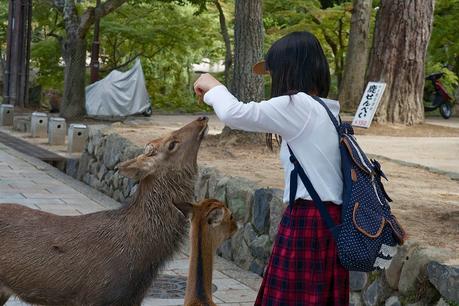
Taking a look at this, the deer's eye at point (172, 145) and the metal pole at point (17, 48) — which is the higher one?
the metal pole at point (17, 48)

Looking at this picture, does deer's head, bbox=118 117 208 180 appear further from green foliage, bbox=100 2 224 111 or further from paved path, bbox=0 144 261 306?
green foliage, bbox=100 2 224 111

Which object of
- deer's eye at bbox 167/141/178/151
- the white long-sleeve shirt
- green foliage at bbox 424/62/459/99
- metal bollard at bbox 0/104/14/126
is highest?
green foliage at bbox 424/62/459/99

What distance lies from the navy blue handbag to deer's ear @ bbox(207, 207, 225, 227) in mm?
392

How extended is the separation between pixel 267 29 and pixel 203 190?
55.2 ft

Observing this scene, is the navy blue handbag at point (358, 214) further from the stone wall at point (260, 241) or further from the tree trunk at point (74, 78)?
the tree trunk at point (74, 78)

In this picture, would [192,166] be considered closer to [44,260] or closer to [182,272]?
[44,260]

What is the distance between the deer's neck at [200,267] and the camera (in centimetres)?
340

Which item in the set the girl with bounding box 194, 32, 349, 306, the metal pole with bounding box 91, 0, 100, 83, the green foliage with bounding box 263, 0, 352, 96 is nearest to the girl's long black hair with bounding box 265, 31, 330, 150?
the girl with bounding box 194, 32, 349, 306

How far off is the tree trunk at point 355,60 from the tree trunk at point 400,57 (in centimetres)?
632

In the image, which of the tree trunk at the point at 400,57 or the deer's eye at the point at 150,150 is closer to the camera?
the deer's eye at the point at 150,150

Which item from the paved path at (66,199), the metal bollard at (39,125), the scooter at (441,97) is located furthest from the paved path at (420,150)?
the scooter at (441,97)

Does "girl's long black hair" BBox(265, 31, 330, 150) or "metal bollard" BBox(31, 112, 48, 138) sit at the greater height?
"girl's long black hair" BBox(265, 31, 330, 150)

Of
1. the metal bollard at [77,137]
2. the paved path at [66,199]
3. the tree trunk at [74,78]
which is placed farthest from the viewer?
the tree trunk at [74,78]

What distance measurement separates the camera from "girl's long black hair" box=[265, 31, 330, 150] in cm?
324
